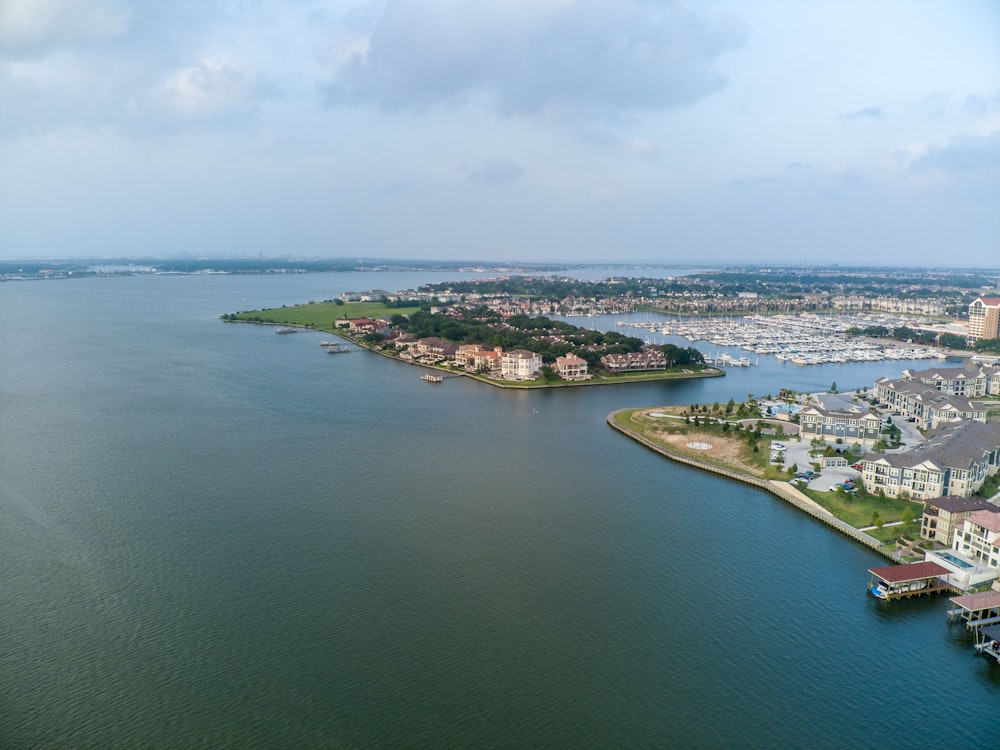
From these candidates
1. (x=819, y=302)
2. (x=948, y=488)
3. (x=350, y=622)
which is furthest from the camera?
(x=819, y=302)

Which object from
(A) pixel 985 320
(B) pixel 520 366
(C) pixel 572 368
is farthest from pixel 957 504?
(A) pixel 985 320

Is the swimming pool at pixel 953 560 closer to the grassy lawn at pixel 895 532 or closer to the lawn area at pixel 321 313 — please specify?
the grassy lawn at pixel 895 532

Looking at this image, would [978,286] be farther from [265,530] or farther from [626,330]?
[265,530]

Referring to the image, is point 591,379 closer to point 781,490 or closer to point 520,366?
point 520,366

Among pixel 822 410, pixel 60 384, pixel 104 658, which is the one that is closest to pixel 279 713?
pixel 104 658

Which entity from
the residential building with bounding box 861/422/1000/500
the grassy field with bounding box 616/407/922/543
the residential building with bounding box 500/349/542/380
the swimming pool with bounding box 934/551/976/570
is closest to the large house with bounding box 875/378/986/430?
the residential building with bounding box 861/422/1000/500

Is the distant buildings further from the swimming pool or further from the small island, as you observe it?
the swimming pool
